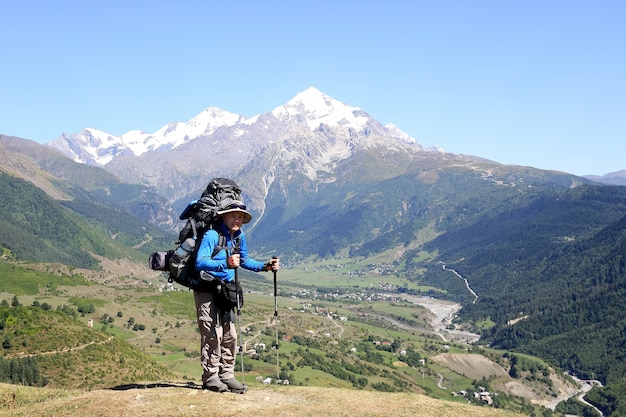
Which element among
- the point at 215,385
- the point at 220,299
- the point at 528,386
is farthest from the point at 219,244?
the point at 528,386

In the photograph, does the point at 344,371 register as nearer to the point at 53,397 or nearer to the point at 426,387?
the point at 426,387

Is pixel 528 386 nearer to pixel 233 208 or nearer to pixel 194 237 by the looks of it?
pixel 233 208

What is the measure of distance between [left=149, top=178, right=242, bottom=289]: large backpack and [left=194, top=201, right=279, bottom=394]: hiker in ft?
1.02

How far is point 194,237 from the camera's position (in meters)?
20.3

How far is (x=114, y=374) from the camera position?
2680 inches

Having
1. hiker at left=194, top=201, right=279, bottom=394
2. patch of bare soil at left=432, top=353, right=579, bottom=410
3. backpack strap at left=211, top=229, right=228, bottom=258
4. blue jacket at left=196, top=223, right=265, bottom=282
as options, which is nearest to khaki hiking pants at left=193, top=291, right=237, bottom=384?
hiker at left=194, top=201, right=279, bottom=394

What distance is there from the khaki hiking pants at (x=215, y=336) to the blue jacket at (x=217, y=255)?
1.08m

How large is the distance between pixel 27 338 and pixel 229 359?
223 ft

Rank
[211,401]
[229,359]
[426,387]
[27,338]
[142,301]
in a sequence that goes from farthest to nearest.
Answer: [142,301] < [426,387] < [27,338] < [229,359] < [211,401]

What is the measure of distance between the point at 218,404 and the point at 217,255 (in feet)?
16.7

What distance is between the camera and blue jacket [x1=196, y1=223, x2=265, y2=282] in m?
19.4

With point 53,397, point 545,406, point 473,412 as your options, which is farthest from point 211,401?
point 545,406

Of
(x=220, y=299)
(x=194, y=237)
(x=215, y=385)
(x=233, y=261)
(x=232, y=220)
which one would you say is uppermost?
(x=232, y=220)

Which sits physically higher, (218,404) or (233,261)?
(233,261)
